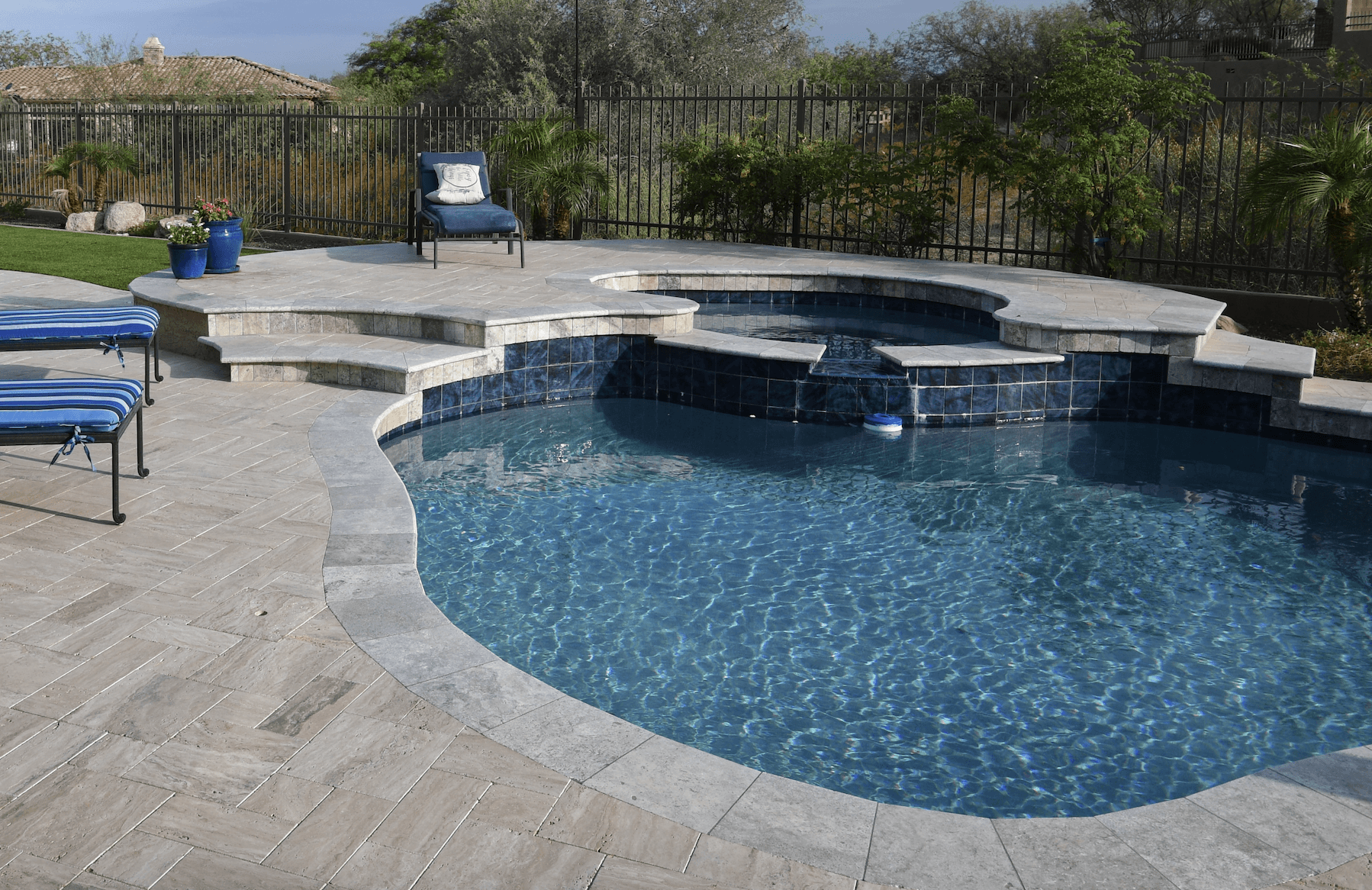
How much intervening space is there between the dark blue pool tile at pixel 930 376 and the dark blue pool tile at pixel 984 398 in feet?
0.77

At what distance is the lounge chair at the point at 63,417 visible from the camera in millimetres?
4098

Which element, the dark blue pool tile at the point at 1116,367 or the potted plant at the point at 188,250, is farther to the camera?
the potted plant at the point at 188,250

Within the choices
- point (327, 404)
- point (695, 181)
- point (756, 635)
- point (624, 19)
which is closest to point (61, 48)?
point (624, 19)

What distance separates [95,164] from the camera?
17.1m

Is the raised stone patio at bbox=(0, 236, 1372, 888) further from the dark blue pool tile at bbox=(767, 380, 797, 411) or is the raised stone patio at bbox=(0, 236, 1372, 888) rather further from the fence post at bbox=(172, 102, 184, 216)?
the fence post at bbox=(172, 102, 184, 216)

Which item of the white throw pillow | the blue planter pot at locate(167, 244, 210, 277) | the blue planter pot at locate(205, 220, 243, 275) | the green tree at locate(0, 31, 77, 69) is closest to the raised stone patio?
the blue planter pot at locate(167, 244, 210, 277)

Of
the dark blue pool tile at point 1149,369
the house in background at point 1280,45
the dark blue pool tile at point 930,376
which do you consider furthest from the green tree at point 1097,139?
the house in background at point 1280,45

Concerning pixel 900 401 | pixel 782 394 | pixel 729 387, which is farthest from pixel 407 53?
pixel 900 401

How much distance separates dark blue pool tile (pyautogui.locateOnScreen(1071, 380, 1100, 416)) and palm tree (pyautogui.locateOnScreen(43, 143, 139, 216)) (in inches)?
578

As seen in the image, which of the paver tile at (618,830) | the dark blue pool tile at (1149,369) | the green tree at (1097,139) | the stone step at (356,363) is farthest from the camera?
the green tree at (1097,139)

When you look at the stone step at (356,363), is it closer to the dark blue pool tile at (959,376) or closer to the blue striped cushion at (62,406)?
the blue striped cushion at (62,406)

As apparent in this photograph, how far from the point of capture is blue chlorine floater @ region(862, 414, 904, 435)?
723 cm

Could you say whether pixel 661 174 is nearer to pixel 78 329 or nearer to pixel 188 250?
pixel 188 250

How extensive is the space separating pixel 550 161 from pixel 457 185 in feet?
7.43
